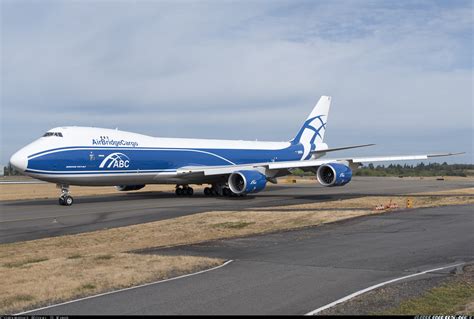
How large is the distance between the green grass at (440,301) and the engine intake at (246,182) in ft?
74.5

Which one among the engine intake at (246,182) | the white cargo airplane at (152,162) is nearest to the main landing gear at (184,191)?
the white cargo airplane at (152,162)

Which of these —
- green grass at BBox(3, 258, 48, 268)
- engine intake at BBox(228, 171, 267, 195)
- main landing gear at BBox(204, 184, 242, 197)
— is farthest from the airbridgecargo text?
green grass at BBox(3, 258, 48, 268)

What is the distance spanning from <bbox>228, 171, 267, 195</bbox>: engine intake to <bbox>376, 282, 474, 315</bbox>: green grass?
22698mm

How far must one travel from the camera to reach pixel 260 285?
9.55 meters

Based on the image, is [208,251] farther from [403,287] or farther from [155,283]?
[403,287]

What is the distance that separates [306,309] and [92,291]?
145 inches

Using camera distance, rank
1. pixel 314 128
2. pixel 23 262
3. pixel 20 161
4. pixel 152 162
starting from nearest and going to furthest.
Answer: pixel 23 262
pixel 20 161
pixel 152 162
pixel 314 128

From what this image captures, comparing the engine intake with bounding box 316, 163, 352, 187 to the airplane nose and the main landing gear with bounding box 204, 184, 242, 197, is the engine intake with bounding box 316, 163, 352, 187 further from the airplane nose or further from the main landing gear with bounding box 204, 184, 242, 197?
the airplane nose

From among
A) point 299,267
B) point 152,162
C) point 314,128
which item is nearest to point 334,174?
point 152,162

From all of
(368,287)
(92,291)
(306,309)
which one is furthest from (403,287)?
(92,291)

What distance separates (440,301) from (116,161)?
24796mm

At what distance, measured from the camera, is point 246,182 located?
31844 millimetres

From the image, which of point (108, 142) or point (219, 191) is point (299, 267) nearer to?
point (108, 142)

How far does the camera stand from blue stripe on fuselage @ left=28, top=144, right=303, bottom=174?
91.5ft
